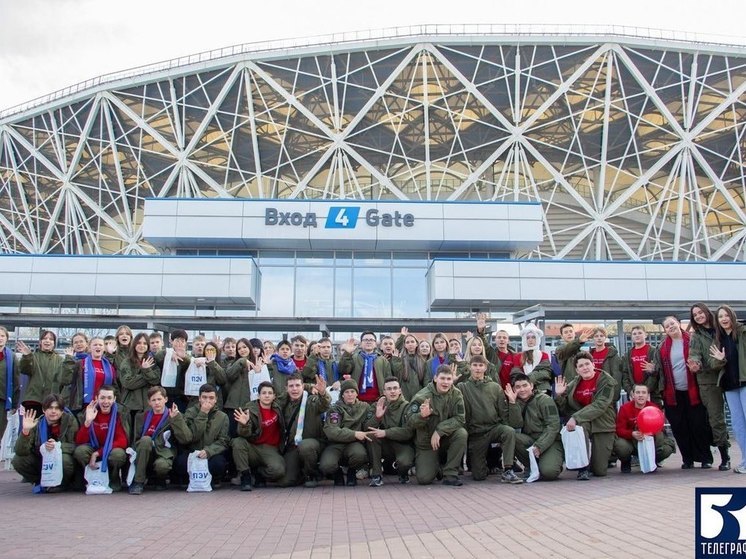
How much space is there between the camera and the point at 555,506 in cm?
651

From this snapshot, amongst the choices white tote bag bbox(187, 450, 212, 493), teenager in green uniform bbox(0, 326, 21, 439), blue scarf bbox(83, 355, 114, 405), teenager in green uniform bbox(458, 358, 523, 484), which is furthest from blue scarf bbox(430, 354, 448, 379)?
teenager in green uniform bbox(0, 326, 21, 439)

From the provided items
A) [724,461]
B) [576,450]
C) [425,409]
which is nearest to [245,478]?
[425,409]

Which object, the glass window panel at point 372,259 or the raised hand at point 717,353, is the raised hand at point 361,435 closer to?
the raised hand at point 717,353

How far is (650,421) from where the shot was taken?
8891mm

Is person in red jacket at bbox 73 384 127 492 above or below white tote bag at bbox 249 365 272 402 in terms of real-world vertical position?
below

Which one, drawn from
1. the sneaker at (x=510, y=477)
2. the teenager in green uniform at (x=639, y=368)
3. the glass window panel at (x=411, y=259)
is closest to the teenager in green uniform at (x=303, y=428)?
the sneaker at (x=510, y=477)

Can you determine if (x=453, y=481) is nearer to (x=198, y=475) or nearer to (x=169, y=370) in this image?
(x=198, y=475)

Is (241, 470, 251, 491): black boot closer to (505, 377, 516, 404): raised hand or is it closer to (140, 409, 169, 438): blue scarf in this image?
(140, 409, 169, 438): blue scarf

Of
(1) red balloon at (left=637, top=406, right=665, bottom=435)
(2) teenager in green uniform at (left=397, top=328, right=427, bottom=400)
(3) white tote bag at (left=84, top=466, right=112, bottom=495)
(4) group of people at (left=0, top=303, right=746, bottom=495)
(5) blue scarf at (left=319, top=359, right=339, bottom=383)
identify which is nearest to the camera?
(3) white tote bag at (left=84, top=466, right=112, bottom=495)

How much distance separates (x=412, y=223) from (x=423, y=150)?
29.6ft

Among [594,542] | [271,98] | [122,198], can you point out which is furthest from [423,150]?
[594,542]

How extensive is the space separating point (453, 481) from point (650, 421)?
117 inches

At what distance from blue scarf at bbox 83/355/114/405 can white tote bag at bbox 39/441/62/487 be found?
42.0 inches

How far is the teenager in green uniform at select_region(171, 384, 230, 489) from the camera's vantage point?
829 centimetres
